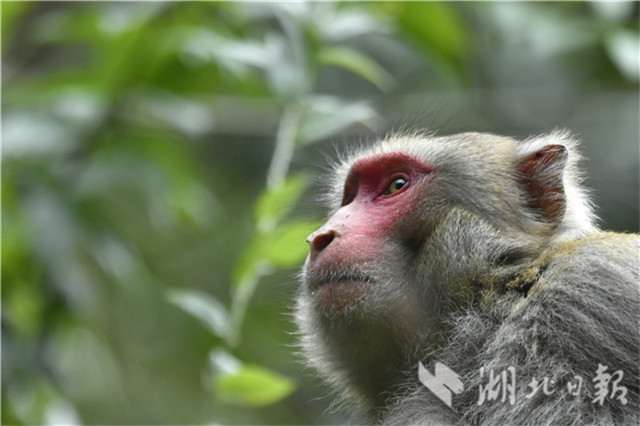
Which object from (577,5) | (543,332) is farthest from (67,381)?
(577,5)

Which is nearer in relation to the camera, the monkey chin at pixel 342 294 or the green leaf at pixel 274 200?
the monkey chin at pixel 342 294

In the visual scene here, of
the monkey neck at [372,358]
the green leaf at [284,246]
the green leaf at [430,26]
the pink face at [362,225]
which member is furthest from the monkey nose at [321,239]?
the green leaf at [430,26]

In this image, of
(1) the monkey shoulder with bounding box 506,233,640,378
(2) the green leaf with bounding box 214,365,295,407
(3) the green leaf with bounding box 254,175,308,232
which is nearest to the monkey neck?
(2) the green leaf with bounding box 214,365,295,407

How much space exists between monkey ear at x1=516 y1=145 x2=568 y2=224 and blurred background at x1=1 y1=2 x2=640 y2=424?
0.78 meters

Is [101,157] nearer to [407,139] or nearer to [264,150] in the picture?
[264,150]

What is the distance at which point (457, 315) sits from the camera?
12.3 feet

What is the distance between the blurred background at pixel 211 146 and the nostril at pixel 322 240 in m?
0.50

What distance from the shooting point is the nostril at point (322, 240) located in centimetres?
403

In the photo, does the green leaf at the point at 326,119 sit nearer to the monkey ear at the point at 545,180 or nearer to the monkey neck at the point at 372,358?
the monkey ear at the point at 545,180

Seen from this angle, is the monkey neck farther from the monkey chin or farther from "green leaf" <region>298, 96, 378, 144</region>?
"green leaf" <region>298, 96, 378, 144</region>

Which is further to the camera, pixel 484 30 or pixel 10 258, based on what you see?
pixel 484 30

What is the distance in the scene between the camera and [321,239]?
13.2 feet

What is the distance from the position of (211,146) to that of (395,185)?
5.28 metres

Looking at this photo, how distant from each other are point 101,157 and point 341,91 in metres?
3.10
